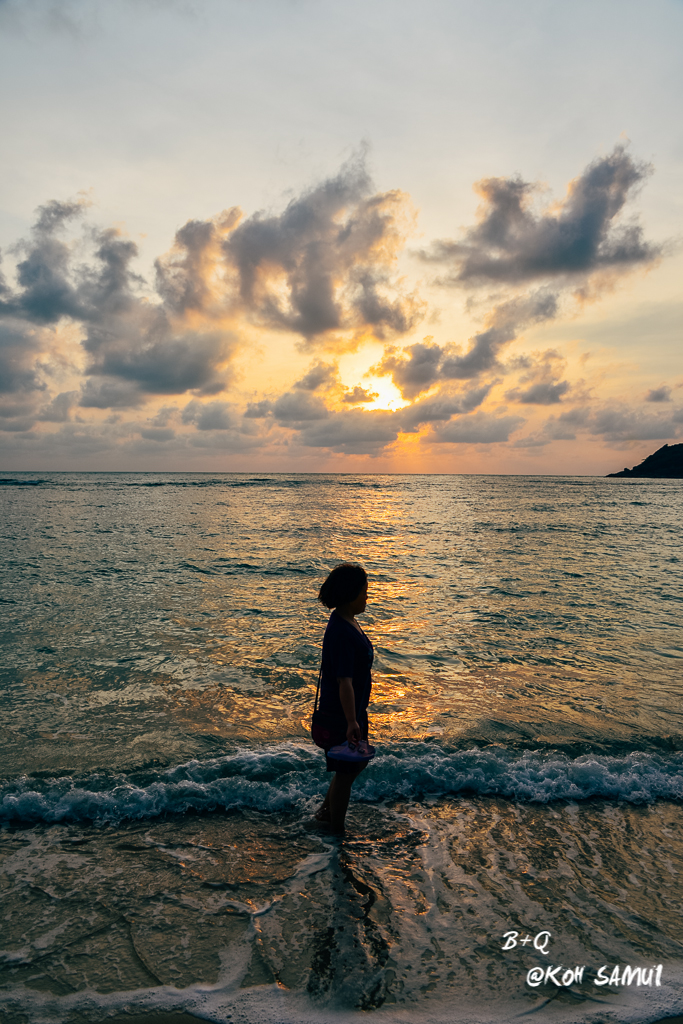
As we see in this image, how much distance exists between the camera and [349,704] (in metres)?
3.86

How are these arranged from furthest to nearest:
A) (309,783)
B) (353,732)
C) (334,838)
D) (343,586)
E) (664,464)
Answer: (664,464)
(309,783)
(334,838)
(343,586)
(353,732)

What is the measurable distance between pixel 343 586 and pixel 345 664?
599 millimetres

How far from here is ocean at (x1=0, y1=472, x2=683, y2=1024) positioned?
3.15 metres

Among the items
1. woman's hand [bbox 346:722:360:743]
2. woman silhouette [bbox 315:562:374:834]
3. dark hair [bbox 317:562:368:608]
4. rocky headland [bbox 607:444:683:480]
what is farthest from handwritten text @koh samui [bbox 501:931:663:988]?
rocky headland [bbox 607:444:683:480]

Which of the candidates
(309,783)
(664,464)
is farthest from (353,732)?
(664,464)

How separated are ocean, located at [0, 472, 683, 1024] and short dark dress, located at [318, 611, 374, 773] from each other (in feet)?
3.73

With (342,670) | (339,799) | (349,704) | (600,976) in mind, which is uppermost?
(342,670)

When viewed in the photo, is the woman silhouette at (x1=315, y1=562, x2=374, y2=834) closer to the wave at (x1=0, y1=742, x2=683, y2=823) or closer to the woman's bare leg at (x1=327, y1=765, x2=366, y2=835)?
the woman's bare leg at (x1=327, y1=765, x2=366, y2=835)

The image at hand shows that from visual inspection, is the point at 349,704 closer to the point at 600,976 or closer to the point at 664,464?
the point at 600,976

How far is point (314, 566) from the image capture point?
18.8 meters

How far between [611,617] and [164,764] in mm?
10747

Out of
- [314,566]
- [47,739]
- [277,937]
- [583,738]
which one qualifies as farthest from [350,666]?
[314,566]

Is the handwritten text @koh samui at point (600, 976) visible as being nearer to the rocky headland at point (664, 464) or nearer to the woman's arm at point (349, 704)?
the woman's arm at point (349, 704)

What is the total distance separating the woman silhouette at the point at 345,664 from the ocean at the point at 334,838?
115 cm
